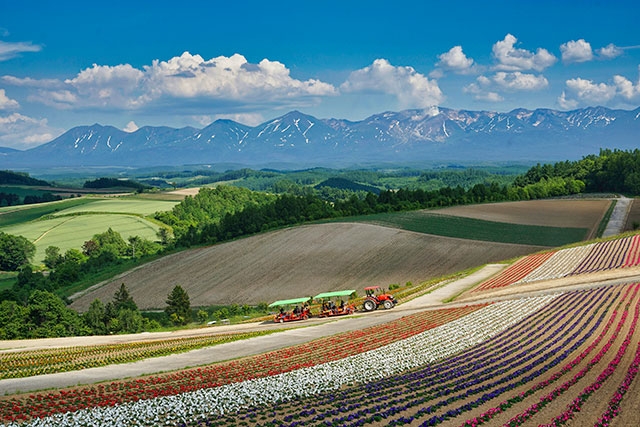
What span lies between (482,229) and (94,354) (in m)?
73.7

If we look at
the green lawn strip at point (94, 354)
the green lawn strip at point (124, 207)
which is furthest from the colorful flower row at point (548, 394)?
the green lawn strip at point (124, 207)

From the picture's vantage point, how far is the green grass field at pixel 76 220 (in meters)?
137

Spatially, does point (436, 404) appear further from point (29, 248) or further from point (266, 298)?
point (29, 248)

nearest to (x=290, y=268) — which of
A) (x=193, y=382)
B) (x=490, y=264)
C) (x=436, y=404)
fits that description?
(x=490, y=264)

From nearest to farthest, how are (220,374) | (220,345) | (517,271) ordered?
(220,374) < (220,345) < (517,271)

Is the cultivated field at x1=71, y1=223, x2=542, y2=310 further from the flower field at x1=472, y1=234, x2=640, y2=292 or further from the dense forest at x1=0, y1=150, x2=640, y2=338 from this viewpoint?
the dense forest at x1=0, y1=150, x2=640, y2=338

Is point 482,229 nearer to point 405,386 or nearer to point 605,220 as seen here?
point 605,220

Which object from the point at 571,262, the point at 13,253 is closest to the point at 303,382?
the point at 571,262

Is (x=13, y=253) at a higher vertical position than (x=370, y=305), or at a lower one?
lower

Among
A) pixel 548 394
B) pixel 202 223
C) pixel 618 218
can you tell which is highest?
pixel 618 218

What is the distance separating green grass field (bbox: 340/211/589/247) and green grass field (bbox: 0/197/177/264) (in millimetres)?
58451

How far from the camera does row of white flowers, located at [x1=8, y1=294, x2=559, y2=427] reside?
26203mm

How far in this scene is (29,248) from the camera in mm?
123250

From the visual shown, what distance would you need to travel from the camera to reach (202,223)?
167250 mm
